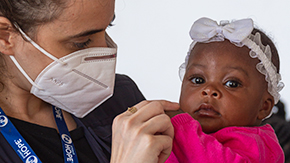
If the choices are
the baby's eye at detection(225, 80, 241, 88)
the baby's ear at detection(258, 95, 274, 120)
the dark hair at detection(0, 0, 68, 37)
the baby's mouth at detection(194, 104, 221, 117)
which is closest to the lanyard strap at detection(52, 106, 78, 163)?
the dark hair at detection(0, 0, 68, 37)

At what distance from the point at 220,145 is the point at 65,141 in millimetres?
646

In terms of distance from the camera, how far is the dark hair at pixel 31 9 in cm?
120

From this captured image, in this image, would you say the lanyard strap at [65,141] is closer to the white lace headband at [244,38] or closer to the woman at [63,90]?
the woman at [63,90]

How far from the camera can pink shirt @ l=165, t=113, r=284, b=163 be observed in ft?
4.15

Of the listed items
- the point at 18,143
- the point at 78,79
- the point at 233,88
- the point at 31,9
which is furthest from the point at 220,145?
the point at 31,9

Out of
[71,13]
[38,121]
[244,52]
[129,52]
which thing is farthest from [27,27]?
[129,52]

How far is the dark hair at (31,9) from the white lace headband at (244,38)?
73 centimetres

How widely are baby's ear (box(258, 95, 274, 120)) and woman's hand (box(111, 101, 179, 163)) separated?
0.71 m

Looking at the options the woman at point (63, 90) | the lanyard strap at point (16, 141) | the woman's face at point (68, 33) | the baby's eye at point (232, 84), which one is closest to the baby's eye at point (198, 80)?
the baby's eye at point (232, 84)

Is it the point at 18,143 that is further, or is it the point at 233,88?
the point at 233,88

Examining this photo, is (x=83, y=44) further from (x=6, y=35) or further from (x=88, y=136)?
(x=88, y=136)

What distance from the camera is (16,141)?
1233 mm

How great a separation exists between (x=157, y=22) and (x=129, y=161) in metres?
2.40

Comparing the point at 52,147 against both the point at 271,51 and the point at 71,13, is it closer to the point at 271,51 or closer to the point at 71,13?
the point at 71,13
